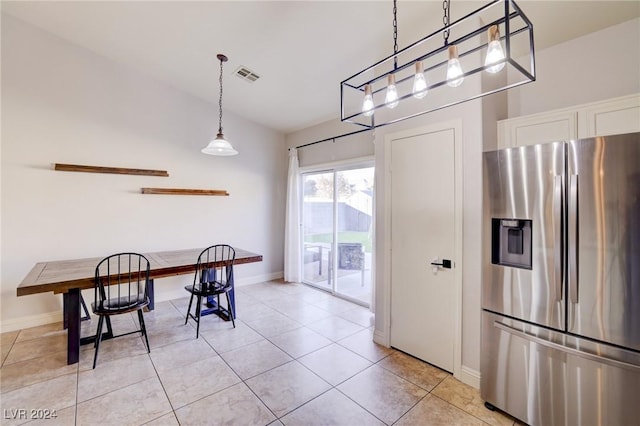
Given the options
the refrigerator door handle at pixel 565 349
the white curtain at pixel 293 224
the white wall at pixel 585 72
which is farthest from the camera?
the white curtain at pixel 293 224

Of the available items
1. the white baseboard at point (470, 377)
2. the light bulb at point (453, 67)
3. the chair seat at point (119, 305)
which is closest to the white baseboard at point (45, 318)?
the chair seat at point (119, 305)

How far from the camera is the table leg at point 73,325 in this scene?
101 inches

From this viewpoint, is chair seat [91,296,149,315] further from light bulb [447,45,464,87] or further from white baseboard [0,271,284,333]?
light bulb [447,45,464,87]

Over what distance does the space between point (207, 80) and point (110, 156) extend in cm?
170

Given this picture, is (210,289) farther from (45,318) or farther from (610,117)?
(610,117)

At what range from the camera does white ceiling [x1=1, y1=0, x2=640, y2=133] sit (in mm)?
2238

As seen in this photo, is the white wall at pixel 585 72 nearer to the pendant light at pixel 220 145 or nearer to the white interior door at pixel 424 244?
the white interior door at pixel 424 244

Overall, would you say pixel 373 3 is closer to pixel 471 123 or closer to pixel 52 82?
pixel 471 123

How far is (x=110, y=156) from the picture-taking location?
375 cm

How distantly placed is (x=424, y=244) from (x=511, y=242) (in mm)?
773

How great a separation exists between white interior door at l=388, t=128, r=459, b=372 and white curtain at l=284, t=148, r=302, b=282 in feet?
8.74

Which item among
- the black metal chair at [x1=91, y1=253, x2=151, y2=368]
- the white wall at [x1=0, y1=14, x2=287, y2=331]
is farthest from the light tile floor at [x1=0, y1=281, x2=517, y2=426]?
the white wall at [x1=0, y1=14, x2=287, y2=331]

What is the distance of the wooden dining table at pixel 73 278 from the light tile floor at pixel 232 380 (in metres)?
0.25

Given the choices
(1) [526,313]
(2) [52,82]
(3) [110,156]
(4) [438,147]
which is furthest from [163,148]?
(1) [526,313]
